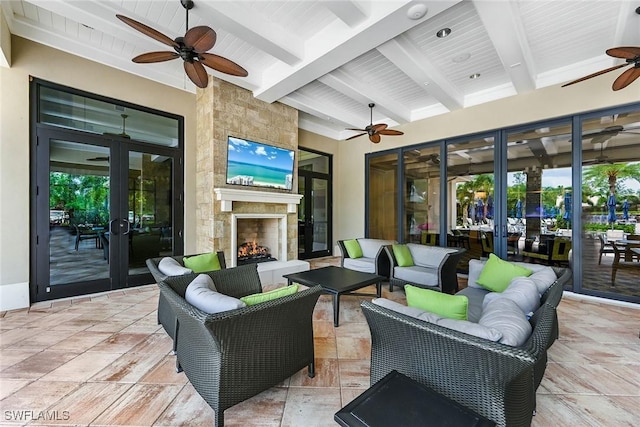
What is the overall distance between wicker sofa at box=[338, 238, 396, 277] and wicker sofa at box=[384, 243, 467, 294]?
157 mm

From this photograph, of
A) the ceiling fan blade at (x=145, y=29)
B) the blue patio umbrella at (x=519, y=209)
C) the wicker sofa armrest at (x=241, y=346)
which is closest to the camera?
the wicker sofa armrest at (x=241, y=346)

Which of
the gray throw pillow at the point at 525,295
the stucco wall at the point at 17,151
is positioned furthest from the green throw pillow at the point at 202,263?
the gray throw pillow at the point at 525,295

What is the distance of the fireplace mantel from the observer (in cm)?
474

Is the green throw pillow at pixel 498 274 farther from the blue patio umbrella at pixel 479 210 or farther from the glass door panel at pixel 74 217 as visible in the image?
the glass door panel at pixel 74 217

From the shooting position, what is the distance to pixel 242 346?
1.67 m

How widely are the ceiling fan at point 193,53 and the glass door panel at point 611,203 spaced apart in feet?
17.6

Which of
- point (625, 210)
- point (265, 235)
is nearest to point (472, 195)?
point (625, 210)

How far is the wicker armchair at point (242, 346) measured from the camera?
1.59 meters

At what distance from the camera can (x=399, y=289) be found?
15.3ft

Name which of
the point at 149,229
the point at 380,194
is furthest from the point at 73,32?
the point at 380,194

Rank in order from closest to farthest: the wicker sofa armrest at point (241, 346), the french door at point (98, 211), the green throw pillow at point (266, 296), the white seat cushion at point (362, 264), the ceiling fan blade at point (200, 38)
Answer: the wicker sofa armrest at point (241, 346) < the green throw pillow at point (266, 296) < the ceiling fan blade at point (200, 38) < the french door at point (98, 211) < the white seat cushion at point (362, 264)

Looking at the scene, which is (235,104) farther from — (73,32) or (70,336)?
(70,336)

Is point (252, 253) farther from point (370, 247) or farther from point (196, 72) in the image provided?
point (196, 72)

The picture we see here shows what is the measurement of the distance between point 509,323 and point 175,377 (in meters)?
2.41
